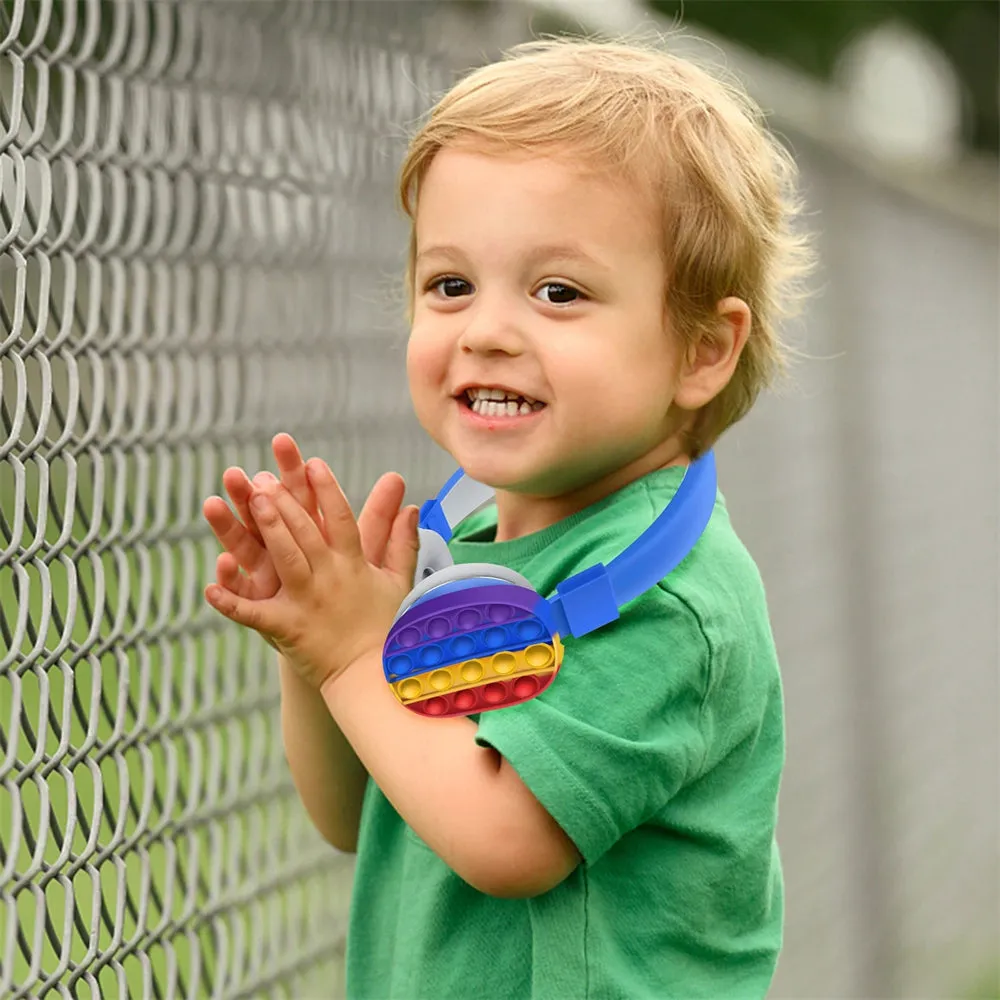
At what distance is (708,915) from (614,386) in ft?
2.02

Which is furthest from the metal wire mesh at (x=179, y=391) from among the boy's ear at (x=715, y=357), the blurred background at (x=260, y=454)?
the boy's ear at (x=715, y=357)

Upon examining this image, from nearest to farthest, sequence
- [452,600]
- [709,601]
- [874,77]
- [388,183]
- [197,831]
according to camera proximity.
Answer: [452,600] → [709,601] → [197,831] → [388,183] → [874,77]

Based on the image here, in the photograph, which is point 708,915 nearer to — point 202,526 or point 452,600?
point 452,600

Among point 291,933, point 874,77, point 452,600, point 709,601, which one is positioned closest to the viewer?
point 452,600

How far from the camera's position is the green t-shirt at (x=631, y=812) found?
61.0 inches

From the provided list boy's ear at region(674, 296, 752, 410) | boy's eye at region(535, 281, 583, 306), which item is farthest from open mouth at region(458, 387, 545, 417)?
boy's ear at region(674, 296, 752, 410)

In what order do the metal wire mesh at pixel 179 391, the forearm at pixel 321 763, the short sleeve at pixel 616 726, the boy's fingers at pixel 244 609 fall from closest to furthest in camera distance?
1. the short sleeve at pixel 616 726
2. the boy's fingers at pixel 244 609
3. the metal wire mesh at pixel 179 391
4. the forearm at pixel 321 763

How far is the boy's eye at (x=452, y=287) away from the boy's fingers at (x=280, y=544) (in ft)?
0.99

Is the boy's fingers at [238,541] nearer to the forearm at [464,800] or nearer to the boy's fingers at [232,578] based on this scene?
the boy's fingers at [232,578]

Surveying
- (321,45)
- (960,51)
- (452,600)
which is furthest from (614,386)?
(960,51)

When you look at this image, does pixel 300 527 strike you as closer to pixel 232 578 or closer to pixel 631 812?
pixel 232 578

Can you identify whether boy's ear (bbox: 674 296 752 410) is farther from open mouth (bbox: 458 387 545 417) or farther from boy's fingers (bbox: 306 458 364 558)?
boy's fingers (bbox: 306 458 364 558)

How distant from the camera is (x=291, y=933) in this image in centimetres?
246

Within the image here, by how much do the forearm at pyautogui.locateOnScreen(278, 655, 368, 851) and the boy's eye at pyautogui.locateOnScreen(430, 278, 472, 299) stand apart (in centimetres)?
51
